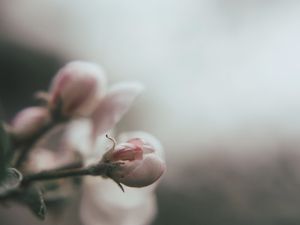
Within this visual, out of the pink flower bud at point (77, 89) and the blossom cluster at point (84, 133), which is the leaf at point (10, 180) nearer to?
the blossom cluster at point (84, 133)

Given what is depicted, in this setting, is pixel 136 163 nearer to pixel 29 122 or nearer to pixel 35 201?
pixel 35 201

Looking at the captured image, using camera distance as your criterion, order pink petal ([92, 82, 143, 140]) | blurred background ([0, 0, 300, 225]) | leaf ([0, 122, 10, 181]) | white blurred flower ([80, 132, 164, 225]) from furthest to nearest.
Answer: blurred background ([0, 0, 300, 225])
white blurred flower ([80, 132, 164, 225])
pink petal ([92, 82, 143, 140])
leaf ([0, 122, 10, 181])

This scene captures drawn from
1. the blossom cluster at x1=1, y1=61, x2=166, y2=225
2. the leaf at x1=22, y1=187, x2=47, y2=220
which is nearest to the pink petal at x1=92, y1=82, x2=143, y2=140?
the blossom cluster at x1=1, y1=61, x2=166, y2=225

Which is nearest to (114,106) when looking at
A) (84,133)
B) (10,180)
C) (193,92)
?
(84,133)

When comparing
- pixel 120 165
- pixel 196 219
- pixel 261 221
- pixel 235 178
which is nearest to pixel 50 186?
pixel 120 165

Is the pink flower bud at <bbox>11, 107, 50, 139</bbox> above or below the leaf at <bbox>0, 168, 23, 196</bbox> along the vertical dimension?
below

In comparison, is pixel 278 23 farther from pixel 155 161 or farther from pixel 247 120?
pixel 155 161

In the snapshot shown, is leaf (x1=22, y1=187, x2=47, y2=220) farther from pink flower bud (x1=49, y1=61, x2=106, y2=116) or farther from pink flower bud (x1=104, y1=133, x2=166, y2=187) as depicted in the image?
pink flower bud (x1=49, y1=61, x2=106, y2=116)

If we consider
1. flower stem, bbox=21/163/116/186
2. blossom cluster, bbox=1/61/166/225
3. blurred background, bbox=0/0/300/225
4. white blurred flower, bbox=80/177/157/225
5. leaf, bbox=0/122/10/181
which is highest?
leaf, bbox=0/122/10/181
